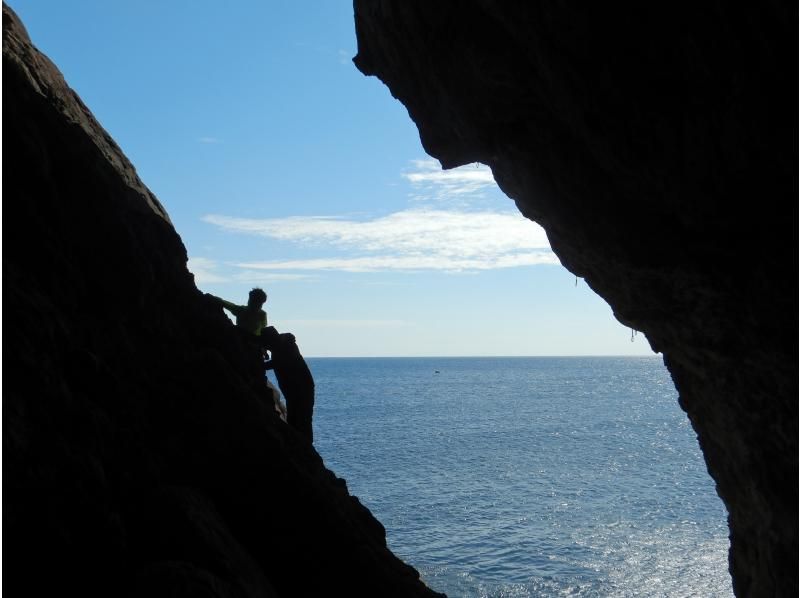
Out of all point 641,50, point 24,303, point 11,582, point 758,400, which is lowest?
A: point 11,582

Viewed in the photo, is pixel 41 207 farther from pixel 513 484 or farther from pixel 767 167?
pixel 513 484

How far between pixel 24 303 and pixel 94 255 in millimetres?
2701

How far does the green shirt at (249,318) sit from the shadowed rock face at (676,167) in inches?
266

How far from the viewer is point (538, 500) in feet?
167

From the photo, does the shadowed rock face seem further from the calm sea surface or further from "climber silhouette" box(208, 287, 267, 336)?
the calm sea surface

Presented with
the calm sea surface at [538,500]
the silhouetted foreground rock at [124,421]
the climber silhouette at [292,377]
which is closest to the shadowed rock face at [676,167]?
the silhouetted foreground rock at [124,421]

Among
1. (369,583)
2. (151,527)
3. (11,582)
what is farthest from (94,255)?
(369,583)

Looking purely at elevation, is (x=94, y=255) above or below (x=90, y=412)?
above

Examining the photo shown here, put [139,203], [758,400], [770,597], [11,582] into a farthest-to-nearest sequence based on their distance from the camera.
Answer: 1. [139,203]
2. [770,597]
3. [758,400]
4. [11,582]

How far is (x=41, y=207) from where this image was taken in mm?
10430

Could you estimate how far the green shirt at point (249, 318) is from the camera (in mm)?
16375

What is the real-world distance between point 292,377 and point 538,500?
129 feet

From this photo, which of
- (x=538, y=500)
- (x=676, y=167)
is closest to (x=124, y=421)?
(x=676, y=167)

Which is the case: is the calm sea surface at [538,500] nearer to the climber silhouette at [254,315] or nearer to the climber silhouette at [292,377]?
the climber silhouette at [292,377]
